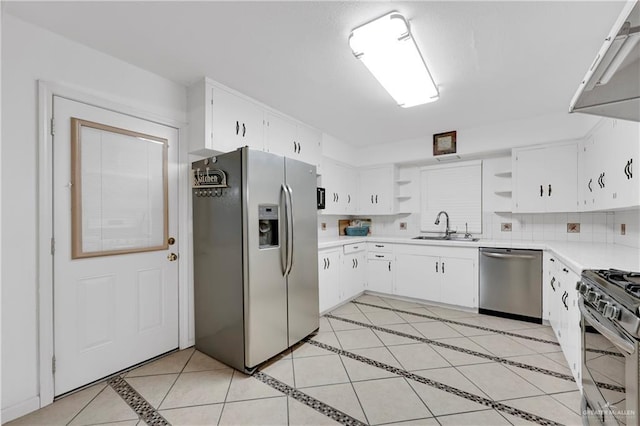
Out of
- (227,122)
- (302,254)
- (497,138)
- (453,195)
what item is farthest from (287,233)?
(497,138)

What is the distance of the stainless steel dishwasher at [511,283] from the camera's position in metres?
3.11

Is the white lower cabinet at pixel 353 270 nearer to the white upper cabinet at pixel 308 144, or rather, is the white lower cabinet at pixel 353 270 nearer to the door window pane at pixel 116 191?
the white upper cabinet at pixel 308 144

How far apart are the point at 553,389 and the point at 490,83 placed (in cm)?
249

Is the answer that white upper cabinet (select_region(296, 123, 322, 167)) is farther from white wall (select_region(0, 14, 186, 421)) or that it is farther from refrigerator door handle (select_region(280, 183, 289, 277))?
white wall (select_region(0, 14, 186, 421))

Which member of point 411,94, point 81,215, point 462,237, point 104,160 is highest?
point 411,94

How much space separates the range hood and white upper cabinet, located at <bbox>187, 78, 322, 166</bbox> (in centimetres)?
248

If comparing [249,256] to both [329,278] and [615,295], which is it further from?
[615,295]

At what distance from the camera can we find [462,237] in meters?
4.10

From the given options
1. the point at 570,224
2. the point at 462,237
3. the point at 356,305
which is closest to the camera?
the point at 570,224

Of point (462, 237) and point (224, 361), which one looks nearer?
point (224, 361)

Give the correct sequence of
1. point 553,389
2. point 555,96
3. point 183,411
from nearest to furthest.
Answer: point 183,411, point 553,389, point 555,96

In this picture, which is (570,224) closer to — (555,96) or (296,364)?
(555,96)

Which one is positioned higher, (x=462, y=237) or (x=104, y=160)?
(x=104, y=160)

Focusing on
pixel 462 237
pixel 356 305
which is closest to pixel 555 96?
pixel 462 237
